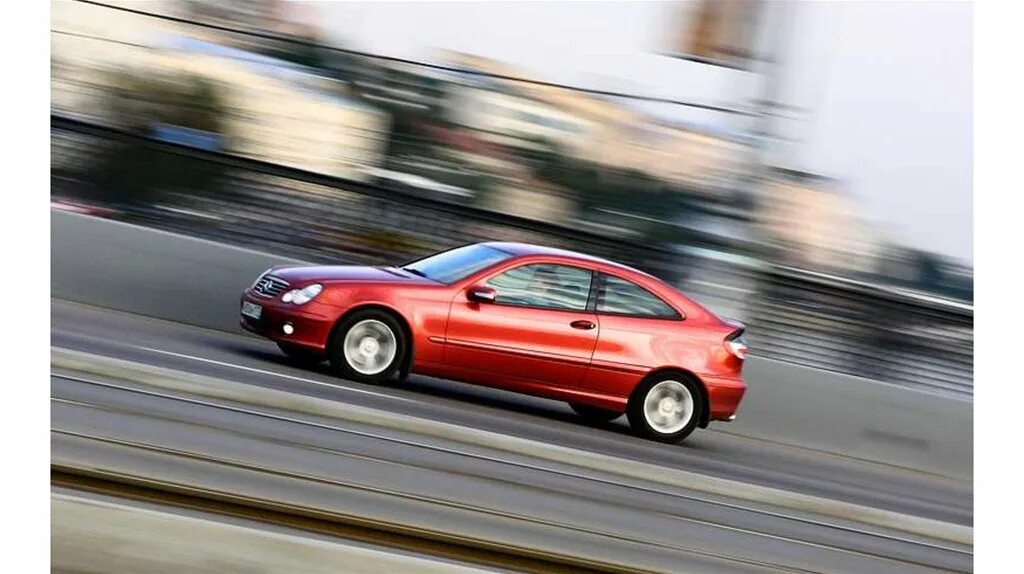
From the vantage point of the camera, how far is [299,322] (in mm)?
9789

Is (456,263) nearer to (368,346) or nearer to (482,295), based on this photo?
(482,295)

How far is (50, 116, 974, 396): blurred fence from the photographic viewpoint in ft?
38.0

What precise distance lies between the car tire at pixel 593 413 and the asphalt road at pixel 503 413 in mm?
87

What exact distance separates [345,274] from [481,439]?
8.20ft

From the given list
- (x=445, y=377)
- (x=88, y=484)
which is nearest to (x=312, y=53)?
(x=445, y=377)

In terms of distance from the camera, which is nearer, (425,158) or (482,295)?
(482,295)

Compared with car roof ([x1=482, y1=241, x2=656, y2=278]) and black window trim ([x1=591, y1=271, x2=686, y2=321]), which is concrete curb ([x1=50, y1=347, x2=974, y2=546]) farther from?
car roof ([x1=482, y1=241, x2=656, y2=278])

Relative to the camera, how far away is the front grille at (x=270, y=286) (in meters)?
10.1

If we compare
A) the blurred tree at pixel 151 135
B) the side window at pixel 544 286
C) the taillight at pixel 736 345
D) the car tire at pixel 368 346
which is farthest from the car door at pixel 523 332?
the blurred tree at pixel 151 135

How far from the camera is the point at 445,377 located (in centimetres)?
993

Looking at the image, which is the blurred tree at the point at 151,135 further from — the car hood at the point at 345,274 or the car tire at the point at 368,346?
the car tire at the point at 368,346

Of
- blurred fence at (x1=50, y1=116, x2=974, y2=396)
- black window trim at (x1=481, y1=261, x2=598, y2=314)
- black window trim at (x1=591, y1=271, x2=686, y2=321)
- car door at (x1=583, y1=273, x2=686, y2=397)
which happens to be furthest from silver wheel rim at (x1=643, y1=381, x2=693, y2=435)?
blurred fence at (x1=50, y1=116, x2=974, y2=396)

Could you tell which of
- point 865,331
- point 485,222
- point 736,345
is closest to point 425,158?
point 485,222

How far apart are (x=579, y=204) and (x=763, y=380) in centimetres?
227
